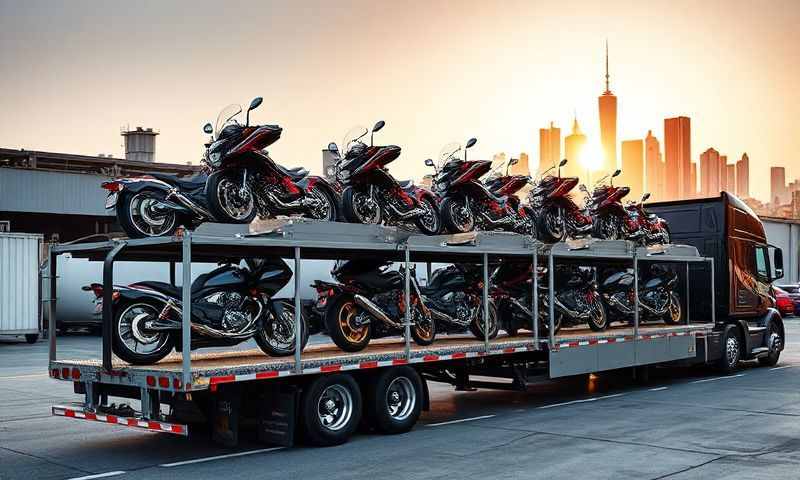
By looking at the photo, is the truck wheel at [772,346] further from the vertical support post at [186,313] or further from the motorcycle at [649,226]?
the vertical support post at [186,313]

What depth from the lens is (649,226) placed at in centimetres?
1766

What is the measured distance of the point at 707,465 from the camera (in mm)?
9398

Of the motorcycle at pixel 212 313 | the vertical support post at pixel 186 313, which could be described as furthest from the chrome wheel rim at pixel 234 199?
the vertical support post at pixel 186 313

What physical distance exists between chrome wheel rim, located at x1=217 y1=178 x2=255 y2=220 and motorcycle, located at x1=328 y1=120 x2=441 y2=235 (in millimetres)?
1701

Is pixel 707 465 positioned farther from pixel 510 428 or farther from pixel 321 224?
pixel 321 224

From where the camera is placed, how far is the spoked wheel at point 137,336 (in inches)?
385

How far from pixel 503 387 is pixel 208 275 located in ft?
15.1

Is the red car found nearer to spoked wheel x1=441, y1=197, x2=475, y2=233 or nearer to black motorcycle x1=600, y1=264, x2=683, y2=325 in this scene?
black motorcycle x1=600, y1=264, x2=683, y2=325

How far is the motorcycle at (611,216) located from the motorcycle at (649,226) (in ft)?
0.38

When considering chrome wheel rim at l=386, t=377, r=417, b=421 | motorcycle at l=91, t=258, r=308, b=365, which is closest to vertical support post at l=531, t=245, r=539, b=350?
chrome wheel rim at l=386, t=377, r=417, b=421

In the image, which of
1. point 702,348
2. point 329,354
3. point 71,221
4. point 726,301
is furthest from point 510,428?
point 71,221

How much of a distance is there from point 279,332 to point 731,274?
10.4 meters

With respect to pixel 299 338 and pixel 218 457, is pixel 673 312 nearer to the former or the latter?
pixel 299 338

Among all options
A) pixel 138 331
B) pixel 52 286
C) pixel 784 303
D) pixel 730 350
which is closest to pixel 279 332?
pixel 138 331
